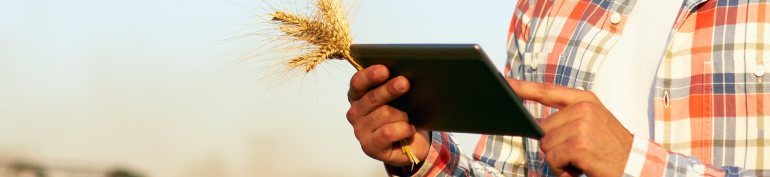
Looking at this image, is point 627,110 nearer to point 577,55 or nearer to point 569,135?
point 577,55

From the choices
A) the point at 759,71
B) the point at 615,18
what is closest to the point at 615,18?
the point at 615,18

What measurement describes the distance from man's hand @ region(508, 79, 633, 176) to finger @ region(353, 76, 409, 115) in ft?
0.54

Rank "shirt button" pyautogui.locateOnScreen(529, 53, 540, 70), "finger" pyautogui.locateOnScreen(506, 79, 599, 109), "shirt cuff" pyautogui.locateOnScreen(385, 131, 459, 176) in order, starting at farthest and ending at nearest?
"shirt button" pyautogui.locateOnScreen(529, 53, 540, 70) → "shirt cuff" pyautogui.locateOnScreen(385, 131, 459, 176) → "finger" pyautogui.locateOnScreen(506, 79, 599, 109)

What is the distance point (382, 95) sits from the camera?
75cm

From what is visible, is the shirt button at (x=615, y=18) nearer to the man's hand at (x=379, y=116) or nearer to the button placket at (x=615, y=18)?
the button placket at (x=615, y=18)

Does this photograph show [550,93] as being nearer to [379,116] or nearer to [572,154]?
[572,154]

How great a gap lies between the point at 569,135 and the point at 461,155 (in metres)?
0.46

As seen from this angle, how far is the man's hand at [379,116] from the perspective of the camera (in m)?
0.72

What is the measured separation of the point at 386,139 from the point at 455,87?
0.22 metres

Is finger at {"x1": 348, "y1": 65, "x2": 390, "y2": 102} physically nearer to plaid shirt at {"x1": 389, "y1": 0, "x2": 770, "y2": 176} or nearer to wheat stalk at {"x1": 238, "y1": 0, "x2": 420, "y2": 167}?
wheat stalk at {"x1": 238, "y1": 0, "x2": 420, "y2": 167}

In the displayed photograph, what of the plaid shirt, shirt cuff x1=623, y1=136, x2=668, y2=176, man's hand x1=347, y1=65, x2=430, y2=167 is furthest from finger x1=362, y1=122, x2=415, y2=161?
shirt cuff x1=623, y1=136, x2=668, y2=176

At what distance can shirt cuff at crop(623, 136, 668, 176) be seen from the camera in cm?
70

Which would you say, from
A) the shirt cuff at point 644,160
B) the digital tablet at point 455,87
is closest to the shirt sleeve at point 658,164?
the shirt cuff at point 644,160

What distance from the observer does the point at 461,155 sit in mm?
1134
